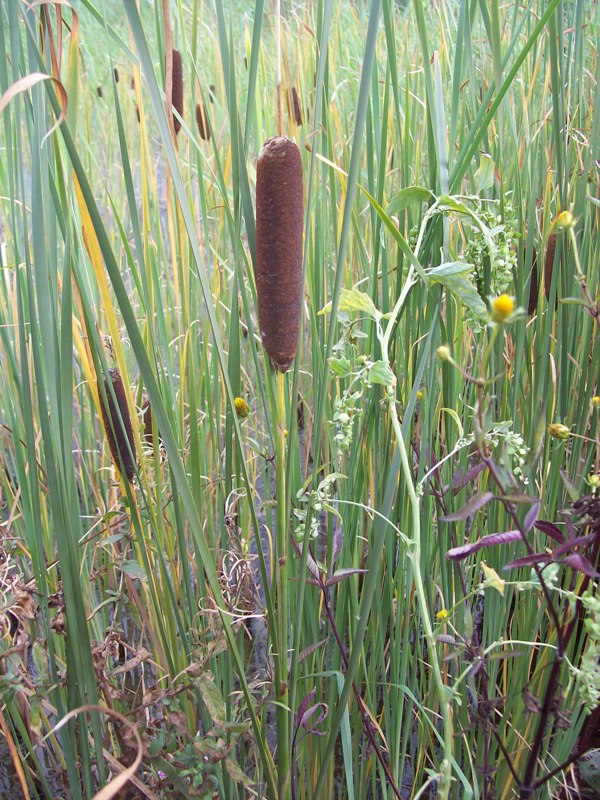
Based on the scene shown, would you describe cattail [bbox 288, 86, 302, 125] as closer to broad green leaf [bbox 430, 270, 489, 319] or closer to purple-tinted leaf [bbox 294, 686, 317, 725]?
broad green leaf [bbox 430, 270, 489, 319]

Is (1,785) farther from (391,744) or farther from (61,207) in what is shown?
(61,207)

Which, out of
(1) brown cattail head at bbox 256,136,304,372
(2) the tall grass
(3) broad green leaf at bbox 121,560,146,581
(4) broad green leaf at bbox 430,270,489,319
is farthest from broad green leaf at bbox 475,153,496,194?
(3) broad green leaf at bbox 121,560,146,581

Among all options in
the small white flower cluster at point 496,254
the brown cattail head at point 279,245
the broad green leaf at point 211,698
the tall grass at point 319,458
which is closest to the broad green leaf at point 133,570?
the tall grass at point 319,458

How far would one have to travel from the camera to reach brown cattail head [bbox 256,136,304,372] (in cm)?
50

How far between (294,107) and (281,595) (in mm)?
964

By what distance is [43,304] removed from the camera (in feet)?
1.84

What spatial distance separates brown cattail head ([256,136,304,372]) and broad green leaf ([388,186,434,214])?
132 millimetres

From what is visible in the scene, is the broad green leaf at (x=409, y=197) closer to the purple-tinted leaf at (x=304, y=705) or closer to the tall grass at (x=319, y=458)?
the tall grass at (x=319, y=458)

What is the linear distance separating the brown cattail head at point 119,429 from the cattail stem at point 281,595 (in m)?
0.18

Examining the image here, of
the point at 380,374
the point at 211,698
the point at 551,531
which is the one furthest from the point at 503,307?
the point at 211,698

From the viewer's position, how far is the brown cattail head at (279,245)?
0.50 m

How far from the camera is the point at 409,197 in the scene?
24.6 inches

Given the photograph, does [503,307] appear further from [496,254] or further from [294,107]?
[294,107]

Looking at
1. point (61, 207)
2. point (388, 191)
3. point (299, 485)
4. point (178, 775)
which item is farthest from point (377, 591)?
point (388, 191)
